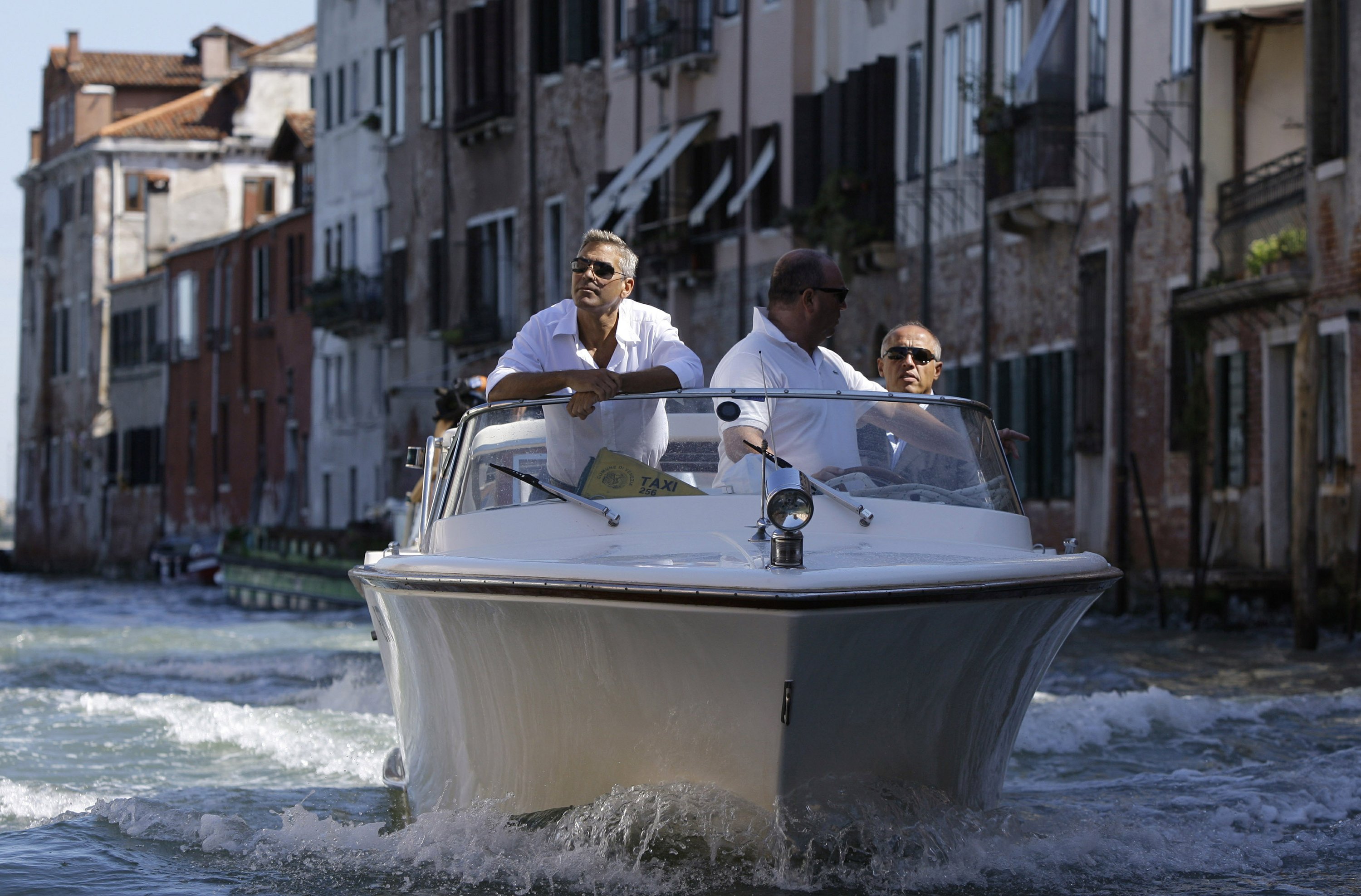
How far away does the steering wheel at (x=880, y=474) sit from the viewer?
21.1 ft

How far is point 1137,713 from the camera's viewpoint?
11.3 meters

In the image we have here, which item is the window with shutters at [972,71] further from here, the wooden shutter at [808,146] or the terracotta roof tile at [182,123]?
the terracotta roof tile at [182,123]

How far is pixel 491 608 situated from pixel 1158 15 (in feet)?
47.7

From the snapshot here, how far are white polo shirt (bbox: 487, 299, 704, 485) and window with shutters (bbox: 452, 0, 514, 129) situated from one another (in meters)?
26.3

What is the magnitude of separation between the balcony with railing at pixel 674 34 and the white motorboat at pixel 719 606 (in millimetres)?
20952

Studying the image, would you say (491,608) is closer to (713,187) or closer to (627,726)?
(627,726)

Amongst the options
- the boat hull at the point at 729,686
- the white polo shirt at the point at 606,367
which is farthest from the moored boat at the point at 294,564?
the boat hull at the point at 729,686

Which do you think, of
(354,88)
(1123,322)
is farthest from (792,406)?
(354,88)

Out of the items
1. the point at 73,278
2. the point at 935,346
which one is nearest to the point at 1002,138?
the point at 935,346

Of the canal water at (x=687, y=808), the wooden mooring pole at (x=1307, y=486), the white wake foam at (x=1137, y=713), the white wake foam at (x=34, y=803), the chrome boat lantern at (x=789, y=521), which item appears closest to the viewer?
the chrome boat lantern at (x=789, y=521)

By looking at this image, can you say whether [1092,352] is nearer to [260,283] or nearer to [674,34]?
[674,34]

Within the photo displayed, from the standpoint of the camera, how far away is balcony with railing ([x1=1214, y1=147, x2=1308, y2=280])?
17359 mm

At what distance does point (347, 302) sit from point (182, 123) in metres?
15.1

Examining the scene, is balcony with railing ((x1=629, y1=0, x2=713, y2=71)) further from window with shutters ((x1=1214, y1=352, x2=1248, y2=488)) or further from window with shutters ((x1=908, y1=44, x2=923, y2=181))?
window with shutters ((x1=1214, y1=352, x2=1248, y2=488))
